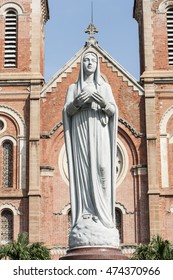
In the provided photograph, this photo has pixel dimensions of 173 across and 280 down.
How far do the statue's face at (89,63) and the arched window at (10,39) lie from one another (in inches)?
970

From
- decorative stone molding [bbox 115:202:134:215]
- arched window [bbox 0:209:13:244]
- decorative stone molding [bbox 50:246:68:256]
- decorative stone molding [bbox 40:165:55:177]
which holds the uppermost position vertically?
decorative stone molding [bbox 40:165:55:177]

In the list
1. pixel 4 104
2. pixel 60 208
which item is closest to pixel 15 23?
pixel 4 104

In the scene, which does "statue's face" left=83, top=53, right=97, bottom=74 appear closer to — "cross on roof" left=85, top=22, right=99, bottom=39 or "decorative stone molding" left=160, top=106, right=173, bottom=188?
"decorative stone molding" left=160, top=106, right=173, bottom=188

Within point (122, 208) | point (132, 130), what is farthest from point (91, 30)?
point (122, 208)

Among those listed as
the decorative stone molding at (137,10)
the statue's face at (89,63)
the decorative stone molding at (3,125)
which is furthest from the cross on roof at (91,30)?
the statue's face at (89,63)

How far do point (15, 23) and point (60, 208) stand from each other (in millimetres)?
11157

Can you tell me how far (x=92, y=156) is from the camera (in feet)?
30.5

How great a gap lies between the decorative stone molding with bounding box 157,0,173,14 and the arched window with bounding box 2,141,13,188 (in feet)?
37.2

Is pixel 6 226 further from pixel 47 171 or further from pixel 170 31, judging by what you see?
pixel 170 31

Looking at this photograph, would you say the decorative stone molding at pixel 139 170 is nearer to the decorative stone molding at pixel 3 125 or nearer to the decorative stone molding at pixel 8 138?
the decorative stone molding at pixel 8 138

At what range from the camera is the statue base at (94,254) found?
8406 millimetres

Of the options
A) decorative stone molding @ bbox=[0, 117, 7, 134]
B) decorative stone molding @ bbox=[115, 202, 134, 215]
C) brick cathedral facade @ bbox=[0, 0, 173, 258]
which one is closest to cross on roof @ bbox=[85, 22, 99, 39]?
brick cathedral facade @ bbox=[0, 0, 173, 258]

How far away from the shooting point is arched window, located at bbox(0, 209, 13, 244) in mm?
30562

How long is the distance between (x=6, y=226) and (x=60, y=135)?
5399 millimetres
